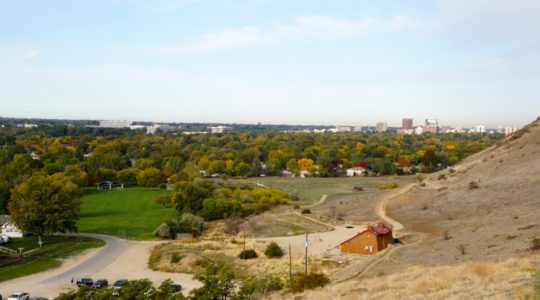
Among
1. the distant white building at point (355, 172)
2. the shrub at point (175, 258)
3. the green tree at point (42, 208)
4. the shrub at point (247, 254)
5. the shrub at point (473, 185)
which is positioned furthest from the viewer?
the distant white building at point (355, 172)

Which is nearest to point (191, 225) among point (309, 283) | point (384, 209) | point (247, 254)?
point (247, 254)

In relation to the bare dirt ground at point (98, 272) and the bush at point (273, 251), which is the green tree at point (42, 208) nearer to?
the bare dirt ground at point (98, 272)

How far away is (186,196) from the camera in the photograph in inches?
2849

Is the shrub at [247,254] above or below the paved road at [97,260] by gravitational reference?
above

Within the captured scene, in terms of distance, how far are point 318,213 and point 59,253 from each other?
115 feet

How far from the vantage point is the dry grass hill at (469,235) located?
2214 cm

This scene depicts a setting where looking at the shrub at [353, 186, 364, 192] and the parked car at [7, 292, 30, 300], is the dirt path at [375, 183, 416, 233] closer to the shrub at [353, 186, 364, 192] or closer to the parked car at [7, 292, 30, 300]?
the shrub at [353, 186, 364, 192]

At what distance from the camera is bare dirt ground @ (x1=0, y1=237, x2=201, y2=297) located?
3856 centimetres

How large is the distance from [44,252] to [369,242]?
32.9 metres

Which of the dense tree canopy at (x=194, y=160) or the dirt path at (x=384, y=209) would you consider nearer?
the dirt path at (x=384, y=209)

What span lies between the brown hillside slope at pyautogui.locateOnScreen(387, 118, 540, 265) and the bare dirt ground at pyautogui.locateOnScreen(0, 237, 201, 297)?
820 inches

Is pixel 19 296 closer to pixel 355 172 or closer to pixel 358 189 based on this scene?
pixel 358 189

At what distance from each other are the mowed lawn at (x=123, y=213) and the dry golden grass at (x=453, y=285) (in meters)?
39.9

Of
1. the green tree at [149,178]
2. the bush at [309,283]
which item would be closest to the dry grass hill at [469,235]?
the bush at [309,283]
